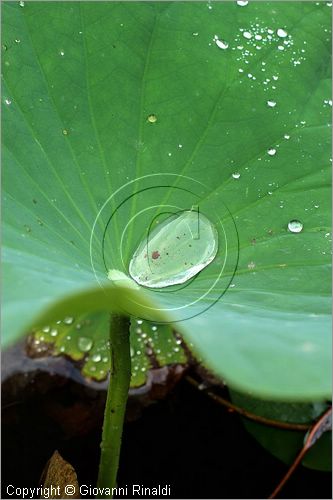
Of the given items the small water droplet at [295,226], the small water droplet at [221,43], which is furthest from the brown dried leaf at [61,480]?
the small water droplet at [221,43]

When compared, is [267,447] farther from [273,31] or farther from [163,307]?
[273,31]

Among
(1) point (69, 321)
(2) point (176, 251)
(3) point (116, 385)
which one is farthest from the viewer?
(1) point (69, 321)

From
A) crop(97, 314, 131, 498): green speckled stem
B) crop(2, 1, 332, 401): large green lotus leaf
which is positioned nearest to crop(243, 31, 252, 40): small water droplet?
crop(2, 1, 332, 401): large green lotus leaf

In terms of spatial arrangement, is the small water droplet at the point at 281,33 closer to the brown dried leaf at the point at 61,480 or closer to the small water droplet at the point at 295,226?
the small water droplet at the point at 295,226

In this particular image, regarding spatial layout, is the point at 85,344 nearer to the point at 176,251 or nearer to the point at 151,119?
the point at 176,251

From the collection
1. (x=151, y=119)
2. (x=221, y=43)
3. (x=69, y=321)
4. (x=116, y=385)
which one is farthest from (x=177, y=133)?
(x=69, y=321)

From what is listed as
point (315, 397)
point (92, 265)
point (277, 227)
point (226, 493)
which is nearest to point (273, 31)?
point (277, 227)

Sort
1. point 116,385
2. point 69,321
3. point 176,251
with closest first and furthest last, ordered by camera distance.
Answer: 1. point 116,385
2. point 176,251
3. point 69,321
